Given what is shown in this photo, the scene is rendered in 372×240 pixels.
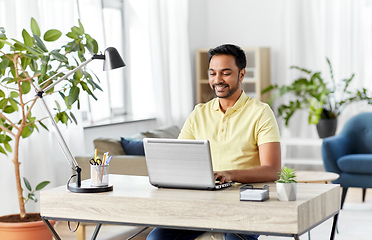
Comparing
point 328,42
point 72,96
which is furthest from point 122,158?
point 328,42

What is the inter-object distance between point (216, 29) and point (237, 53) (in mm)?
4658

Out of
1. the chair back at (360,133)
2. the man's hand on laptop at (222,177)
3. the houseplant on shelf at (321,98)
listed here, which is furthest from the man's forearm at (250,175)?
the houseplant on shelf at (321,98)

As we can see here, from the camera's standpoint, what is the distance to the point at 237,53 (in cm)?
240

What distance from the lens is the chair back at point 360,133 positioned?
198 inches

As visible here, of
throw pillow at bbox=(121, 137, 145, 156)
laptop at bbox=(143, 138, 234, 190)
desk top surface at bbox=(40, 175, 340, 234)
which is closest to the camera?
desk top surface at bbox=(40, 175, 340, 234)

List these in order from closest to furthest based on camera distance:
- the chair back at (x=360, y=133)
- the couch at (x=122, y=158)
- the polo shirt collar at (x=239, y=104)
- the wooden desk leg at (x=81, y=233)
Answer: the polo shirt collar at (x=239, y=104) < the wooden desk leg at (x=81, y=233) < the couch at (x=122, y=158) < the chair back at (x=360, y=133)

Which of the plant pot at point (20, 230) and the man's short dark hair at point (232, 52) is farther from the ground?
the man's short dark hair at point (232, 52)

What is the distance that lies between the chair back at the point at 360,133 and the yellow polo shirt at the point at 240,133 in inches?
114

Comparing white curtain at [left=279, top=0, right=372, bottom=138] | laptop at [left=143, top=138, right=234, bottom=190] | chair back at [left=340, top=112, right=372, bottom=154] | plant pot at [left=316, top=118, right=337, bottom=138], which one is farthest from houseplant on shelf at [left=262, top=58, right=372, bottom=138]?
laptop at [left=143, top=138, right=234, bottom=190]

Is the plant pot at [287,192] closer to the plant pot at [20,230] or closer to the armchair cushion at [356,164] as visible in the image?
the plant pot at [20,230]

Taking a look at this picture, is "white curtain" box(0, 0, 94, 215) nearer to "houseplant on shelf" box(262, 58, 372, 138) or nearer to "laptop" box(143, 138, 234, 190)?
"laptop" box(143, 138, 234, 190)

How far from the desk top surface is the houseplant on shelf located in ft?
12.6

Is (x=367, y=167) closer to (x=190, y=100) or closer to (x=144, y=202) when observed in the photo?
(x=190, y=100)

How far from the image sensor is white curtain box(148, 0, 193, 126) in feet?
19.1
